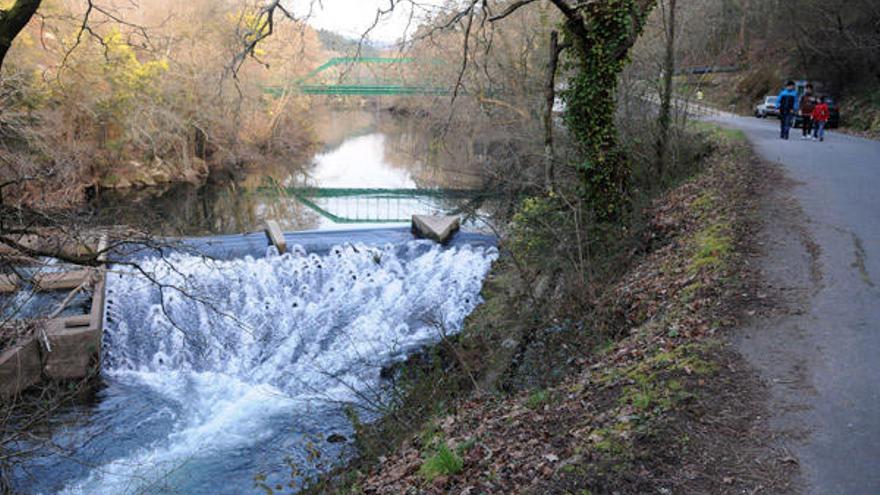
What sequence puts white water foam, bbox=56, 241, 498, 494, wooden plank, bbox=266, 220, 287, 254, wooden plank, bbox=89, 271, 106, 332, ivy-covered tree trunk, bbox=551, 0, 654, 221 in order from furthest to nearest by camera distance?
wooden plank, bbox=266, 220, 287, 254, wooden plank, bbox=89, 271, 106, 332, ivy-covered tree trunk, bbox=551, 0, 654, 221, white water foam, bbox=56, 241, 498, 494

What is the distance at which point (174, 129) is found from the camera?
3325 centimetres

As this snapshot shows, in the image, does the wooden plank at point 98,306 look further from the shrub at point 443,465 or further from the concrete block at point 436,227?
the shrub at point 443,465

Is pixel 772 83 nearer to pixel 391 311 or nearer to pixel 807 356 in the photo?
pixel 391 311

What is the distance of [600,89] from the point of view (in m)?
12.1

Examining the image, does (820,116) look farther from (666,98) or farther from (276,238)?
(276,238)

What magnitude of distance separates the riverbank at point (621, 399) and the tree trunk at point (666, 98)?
8.32ft

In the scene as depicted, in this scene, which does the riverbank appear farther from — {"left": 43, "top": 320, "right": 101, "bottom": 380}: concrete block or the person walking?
the person walking

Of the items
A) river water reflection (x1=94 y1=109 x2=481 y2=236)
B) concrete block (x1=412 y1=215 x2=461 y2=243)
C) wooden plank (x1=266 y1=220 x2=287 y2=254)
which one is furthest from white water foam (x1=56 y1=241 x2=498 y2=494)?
river water reflection (x1=94 y1=109 x2=481 y2=236)

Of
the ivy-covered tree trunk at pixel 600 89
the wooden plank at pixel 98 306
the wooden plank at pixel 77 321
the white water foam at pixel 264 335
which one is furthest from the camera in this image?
the wooden plank at pixel 98 306

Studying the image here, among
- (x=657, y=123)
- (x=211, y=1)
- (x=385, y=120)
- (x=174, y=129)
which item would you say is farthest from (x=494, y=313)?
(x=385, y=120)

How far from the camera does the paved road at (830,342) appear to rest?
5.49 meters

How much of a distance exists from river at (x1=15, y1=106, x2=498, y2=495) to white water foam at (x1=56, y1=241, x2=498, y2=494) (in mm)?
38

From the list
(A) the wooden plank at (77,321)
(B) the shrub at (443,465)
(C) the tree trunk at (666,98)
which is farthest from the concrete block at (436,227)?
(B) the shrub at (443,465)

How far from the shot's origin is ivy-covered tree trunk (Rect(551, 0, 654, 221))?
462 inches
